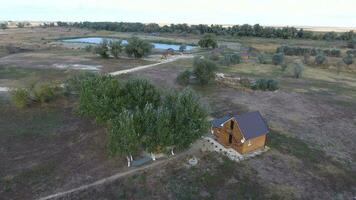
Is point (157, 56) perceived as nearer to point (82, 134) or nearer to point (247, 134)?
point (82, 134)

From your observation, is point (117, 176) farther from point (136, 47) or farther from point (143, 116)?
point (136, 47)

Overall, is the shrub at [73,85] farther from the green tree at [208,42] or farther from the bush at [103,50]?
the green tree at [208,42]

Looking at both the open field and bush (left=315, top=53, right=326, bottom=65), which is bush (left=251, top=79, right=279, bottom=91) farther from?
bush (left=315, top=53, right=326, bottom=65)

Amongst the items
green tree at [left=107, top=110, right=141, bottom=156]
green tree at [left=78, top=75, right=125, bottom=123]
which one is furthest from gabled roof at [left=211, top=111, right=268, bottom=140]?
green tree at [left=78, top=75, right=125, bottom=123]

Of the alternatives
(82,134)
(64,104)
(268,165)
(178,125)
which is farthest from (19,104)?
(268,165)

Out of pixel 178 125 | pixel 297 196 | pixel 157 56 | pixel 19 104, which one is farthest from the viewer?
pixel 157 56

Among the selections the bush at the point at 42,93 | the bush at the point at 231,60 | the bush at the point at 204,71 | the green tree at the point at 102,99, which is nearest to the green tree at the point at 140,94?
the green tree at the point at 102,99

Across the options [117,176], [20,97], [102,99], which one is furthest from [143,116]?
[20,97]
